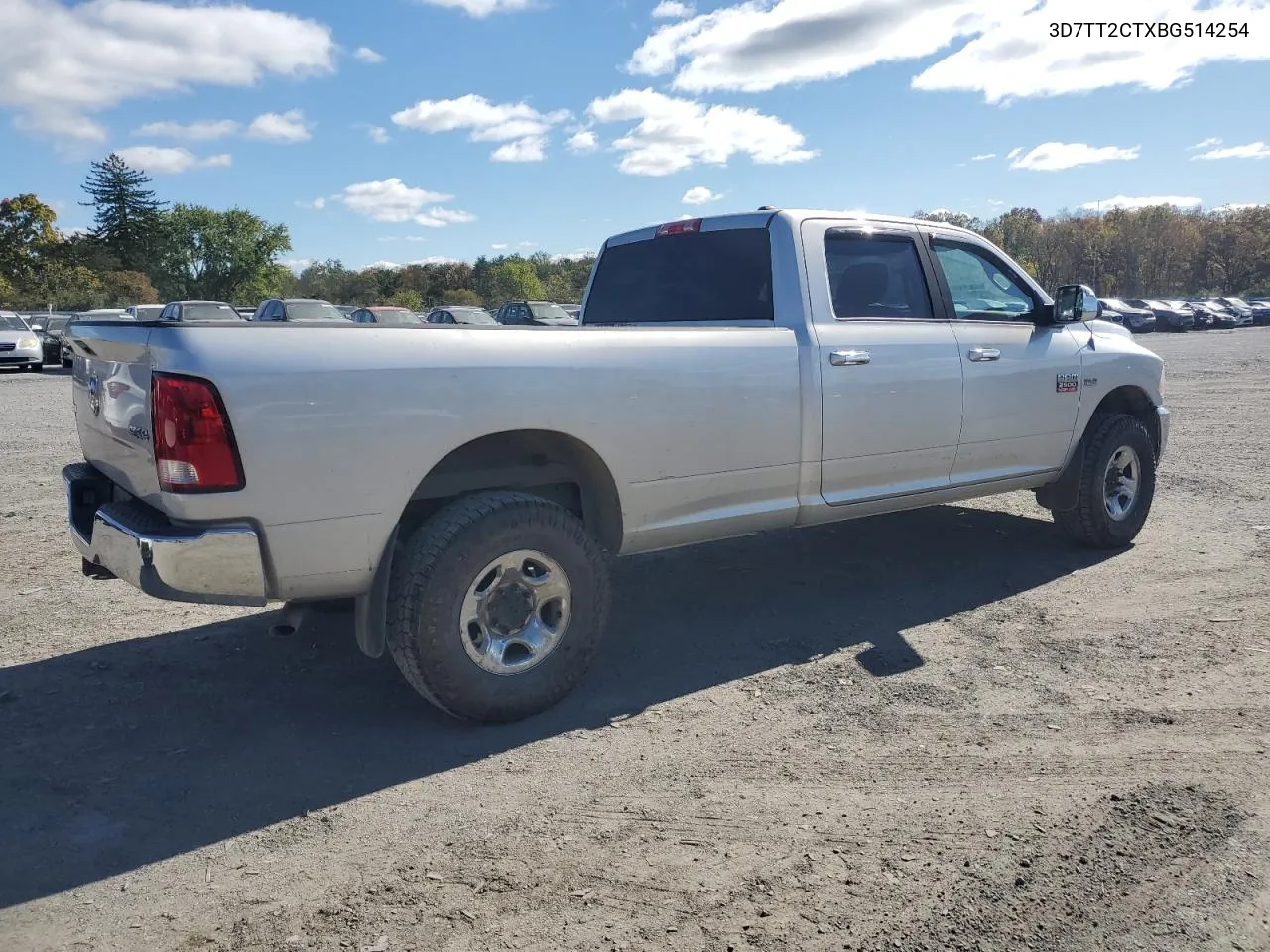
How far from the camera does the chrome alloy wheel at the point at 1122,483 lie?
239 inches

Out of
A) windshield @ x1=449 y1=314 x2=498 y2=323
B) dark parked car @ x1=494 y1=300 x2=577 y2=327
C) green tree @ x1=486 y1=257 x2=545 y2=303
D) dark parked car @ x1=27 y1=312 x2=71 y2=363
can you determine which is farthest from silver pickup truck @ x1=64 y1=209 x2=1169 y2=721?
green tree @ x1=486 y1=257 x2=545 y2=303

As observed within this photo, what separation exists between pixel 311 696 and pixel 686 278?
2.83 m

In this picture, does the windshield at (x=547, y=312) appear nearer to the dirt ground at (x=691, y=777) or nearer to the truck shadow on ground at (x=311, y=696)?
the truck shadow on ground at (x=311, y=696)

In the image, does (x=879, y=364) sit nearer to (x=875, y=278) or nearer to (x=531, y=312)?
(x=875, y=278)

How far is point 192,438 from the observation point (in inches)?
120

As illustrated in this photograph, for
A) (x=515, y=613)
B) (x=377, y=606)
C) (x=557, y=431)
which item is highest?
(x=557, y=431)

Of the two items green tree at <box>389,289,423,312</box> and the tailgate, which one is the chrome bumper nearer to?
the tailgate

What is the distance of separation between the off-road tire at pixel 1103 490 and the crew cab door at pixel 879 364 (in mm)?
1307

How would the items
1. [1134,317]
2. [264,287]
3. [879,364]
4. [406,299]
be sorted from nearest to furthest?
[879,364], [1134,317], [406,299], [264,287]

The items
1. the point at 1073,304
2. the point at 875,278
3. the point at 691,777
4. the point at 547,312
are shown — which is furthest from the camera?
the point at 547,312

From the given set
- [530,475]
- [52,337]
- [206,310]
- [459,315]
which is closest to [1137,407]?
[530,475]

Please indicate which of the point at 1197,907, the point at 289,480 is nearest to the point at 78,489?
the point at 289,480

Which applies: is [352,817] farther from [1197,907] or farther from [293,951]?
[1197,907]

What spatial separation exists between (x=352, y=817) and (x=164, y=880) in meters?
0.55
